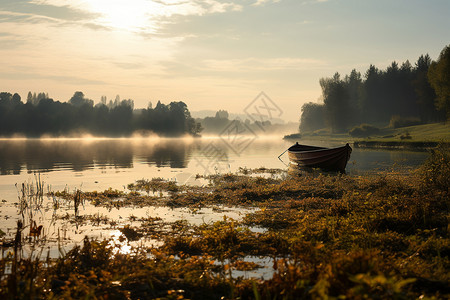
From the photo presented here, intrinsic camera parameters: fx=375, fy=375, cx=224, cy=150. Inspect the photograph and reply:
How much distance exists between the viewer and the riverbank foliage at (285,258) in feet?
19.9

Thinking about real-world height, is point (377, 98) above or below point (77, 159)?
above

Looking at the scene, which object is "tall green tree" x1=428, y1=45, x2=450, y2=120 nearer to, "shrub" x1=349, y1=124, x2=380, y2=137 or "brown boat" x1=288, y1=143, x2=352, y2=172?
"shrub" x1=349, y1=124, x2=380, y2=137

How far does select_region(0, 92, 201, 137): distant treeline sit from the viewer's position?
15575 cm

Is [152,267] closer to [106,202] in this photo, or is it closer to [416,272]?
[416,272]

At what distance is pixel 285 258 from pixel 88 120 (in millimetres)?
173164

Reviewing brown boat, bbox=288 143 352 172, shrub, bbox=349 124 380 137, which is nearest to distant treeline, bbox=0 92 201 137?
shrub, bbox=349 124 380 137

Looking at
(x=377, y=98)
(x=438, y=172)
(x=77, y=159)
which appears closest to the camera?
(x=438, y=172)

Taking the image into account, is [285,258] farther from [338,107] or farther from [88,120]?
[88,120]

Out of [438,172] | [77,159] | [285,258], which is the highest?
[438,172]

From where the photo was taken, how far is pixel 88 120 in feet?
555

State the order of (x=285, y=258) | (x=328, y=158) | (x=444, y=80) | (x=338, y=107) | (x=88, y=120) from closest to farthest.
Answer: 1. (x=285, y=258)
2. (x=328, y=158)
3. (x=444, y=80)
4. (x=338, y=107)
5. (x=88, y=120)

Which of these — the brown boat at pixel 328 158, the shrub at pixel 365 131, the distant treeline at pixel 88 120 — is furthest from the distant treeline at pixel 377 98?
the brown boat at pixel 328 158

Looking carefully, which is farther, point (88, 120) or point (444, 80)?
point (88, 120)

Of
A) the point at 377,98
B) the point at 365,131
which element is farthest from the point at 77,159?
the point at 377,98
